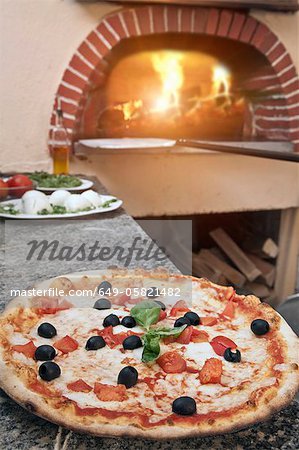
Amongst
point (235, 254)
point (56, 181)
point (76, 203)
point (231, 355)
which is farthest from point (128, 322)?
point (235, 254)

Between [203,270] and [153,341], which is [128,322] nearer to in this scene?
[153,341]

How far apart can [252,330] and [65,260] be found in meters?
0.79

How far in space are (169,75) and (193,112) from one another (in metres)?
0.39

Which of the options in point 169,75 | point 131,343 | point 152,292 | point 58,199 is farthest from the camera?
point 169,75

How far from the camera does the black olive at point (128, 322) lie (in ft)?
3.50

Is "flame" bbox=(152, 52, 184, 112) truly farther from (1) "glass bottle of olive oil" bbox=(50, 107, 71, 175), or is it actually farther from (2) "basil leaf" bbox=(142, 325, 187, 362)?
(2) "basil leaf" bbox=(142, 325, 187, 362)

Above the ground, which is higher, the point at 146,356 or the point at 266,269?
the point at 146,356

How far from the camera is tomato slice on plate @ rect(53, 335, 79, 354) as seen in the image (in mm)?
964

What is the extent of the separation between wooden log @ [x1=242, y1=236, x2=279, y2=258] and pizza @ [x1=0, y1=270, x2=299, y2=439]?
314 cm

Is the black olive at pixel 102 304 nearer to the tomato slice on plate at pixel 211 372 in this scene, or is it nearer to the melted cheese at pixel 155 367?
the melted cheese at pixel 155 367

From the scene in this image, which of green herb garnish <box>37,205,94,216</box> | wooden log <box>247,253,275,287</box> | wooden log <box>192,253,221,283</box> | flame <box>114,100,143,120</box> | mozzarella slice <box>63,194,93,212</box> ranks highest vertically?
→ flame <box>114,100,143,120</box>

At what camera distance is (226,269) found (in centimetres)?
412

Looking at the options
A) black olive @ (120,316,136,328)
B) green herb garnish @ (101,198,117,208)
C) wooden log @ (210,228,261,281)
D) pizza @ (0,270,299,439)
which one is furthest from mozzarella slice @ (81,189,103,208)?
wooden log @ (210,228,261,281)

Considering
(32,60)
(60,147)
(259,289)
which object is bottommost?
(259,289)
